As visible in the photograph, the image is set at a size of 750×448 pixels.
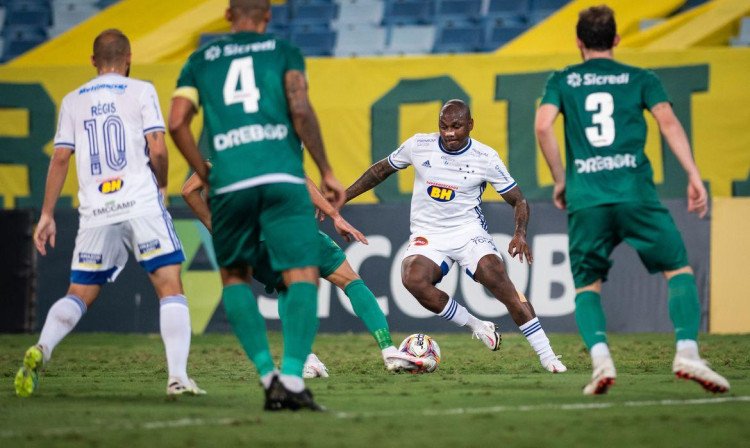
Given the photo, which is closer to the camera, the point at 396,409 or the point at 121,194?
the point at 396,409

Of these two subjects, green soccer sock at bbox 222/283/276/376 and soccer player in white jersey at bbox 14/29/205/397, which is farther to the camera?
soccer player in white jersey at bbox 14/29/205/397

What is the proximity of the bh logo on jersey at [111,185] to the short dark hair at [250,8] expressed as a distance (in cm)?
136

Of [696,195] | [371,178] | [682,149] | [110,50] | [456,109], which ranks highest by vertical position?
[110,50]

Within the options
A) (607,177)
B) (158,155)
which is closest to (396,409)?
(607,177)

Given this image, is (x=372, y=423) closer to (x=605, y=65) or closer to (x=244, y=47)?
(x=244, y=47)

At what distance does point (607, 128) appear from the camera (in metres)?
7.28

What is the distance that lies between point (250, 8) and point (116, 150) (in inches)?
52.3

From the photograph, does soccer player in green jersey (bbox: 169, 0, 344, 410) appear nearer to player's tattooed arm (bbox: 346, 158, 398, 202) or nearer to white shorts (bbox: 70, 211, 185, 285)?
white shorts (bbox: 70, 211, 185, 285)

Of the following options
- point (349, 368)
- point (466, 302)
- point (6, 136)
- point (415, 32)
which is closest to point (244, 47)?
point (349, 368)

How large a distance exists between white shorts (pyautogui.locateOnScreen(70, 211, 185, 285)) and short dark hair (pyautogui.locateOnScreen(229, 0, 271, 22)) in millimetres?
1412

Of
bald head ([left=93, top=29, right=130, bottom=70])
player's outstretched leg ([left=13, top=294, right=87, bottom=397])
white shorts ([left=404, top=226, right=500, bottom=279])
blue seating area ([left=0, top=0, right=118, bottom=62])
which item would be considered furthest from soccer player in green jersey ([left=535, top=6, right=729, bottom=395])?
blue seating area ([left=0, top=0, right=118, bottom=62])

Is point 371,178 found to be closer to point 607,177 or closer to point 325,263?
point 325,263

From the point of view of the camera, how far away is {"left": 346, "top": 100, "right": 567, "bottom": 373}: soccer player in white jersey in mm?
10102

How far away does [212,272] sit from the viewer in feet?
51.9
